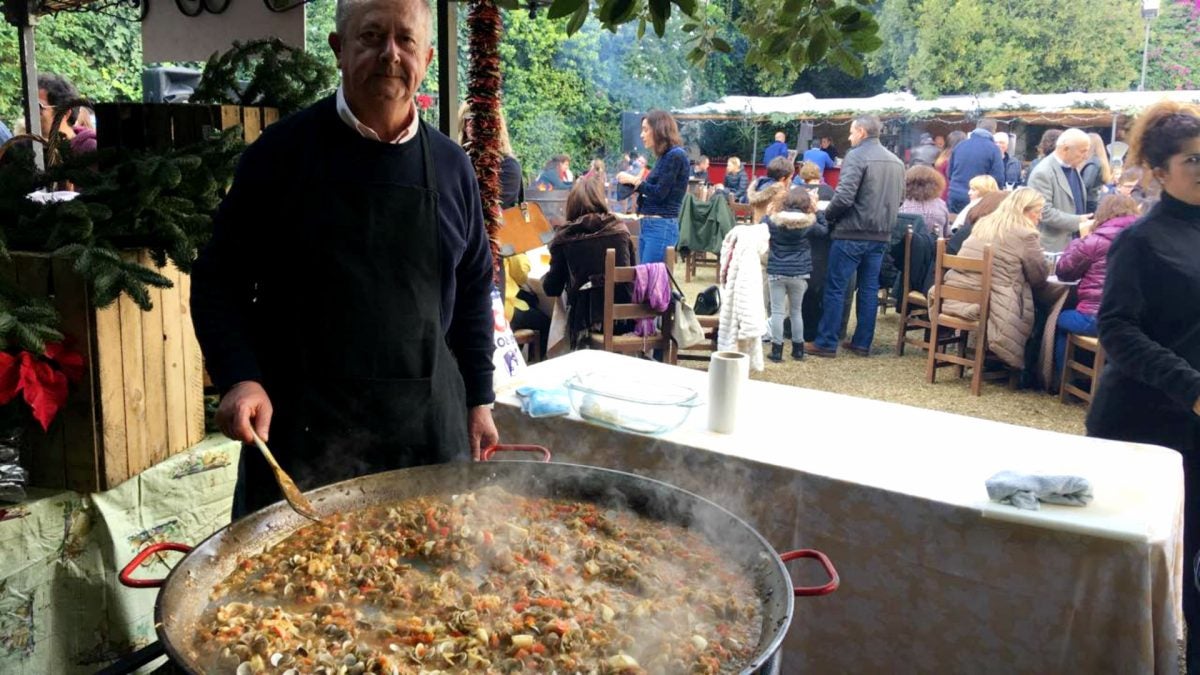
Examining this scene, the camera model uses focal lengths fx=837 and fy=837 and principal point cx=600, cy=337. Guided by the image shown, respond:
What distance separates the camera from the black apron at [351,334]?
193 centimetres

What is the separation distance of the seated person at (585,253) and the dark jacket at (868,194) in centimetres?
291

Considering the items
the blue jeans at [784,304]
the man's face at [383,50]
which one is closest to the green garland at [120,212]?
the man's face at [383,50]

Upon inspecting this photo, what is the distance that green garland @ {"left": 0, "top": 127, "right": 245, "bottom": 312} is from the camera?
229cm

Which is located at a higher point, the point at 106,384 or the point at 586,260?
the point at 586,260

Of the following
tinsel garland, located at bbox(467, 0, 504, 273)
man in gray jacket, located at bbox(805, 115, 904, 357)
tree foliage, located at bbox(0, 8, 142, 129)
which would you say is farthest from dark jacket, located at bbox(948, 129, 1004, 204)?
tree foliage, located at bbox(0, 8, 142, 129)

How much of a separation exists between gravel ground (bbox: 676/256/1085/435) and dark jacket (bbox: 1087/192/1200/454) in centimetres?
343

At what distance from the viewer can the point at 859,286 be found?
326 inches

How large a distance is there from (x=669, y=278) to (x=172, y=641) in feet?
16.3

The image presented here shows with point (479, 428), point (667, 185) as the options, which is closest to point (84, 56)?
point (667, 185)

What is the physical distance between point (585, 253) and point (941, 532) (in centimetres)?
390

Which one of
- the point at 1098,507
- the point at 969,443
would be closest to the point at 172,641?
the point at 1098,507

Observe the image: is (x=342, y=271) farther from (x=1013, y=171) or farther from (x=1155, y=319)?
(x=1013, y=171)

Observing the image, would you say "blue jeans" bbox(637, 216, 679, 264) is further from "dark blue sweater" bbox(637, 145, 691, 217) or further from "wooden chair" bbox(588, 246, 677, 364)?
"wooden chair" bbox(588, 246, 677, 364)

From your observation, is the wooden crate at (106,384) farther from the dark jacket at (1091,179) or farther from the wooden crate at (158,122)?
the dark jacket at (1091,179)
